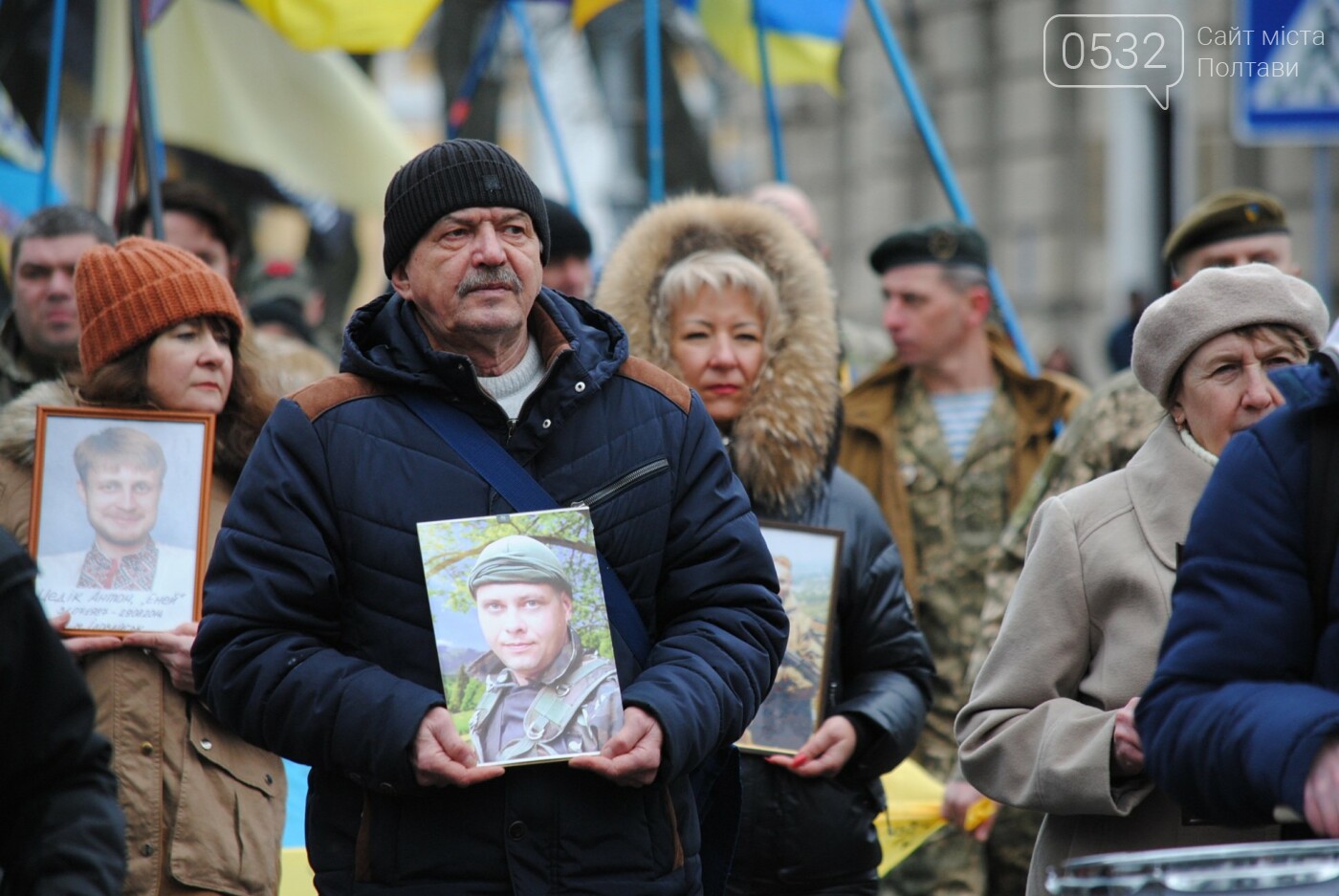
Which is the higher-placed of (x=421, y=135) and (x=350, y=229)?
(x=421, y=135)

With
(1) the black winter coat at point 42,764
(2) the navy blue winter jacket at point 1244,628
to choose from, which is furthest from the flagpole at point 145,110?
(2) the navy blue winter jacket at point 1244,628

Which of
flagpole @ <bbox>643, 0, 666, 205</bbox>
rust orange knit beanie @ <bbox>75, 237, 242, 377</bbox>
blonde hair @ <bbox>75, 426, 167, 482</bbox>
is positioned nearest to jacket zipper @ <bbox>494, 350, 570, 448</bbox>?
blonde hair @ <bbox>75, 426, 167, 482</bbox>

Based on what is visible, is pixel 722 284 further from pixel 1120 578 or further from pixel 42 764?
pixel 42 764

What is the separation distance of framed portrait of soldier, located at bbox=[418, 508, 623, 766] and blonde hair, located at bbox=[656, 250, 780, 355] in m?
1.82

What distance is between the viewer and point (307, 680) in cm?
→ 347

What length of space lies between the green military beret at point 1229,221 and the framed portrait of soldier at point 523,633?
316cm

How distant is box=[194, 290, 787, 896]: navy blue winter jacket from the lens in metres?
3.50

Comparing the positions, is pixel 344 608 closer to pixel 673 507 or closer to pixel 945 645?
pixel 673 507

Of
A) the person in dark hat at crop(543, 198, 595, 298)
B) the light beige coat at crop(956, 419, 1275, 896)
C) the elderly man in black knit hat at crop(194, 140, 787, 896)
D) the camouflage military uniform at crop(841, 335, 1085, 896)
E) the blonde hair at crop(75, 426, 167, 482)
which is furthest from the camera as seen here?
the person in dark hat at crop(543, 198, 595, 298)

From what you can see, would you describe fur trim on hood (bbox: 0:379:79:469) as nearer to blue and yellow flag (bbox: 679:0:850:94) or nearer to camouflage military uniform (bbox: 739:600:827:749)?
camouflage military uniform (bbox: 739:600:827:749)

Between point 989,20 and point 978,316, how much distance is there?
19.7 metres

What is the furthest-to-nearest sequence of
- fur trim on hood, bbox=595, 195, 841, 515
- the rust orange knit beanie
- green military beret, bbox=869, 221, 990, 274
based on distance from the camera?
green military beret, bbox=869, 221, 990, 274, fur trim on hood, bbox=595, 195, 841, 515, the rust orange knit beanie

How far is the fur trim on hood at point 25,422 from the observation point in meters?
4.55

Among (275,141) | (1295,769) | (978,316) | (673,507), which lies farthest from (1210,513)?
(275,141)
